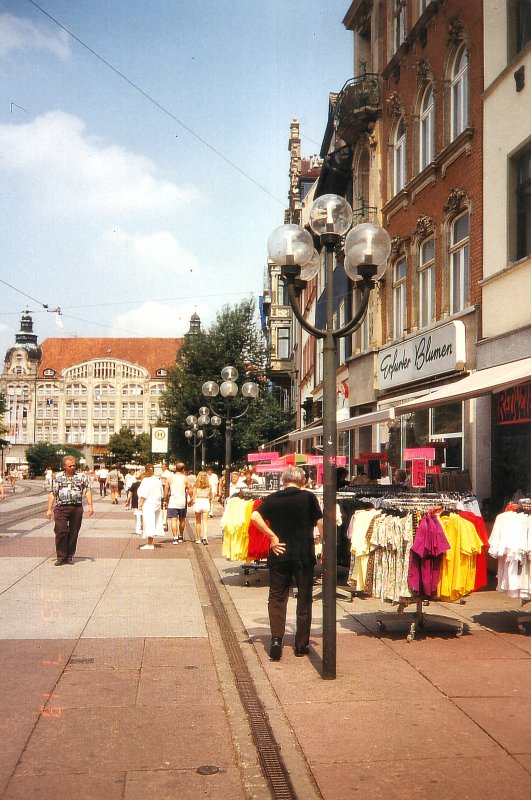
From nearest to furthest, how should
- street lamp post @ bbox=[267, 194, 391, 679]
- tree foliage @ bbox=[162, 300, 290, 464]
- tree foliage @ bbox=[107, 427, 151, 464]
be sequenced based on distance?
1. street lamp post @ bbox=[267, 194, 391, 679]
2. tree foliage @ bbox=[162, 300, 290, 464]
3. tree foliage @ bbox=[107, 427, 151, 464]

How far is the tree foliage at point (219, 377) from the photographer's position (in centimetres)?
4803

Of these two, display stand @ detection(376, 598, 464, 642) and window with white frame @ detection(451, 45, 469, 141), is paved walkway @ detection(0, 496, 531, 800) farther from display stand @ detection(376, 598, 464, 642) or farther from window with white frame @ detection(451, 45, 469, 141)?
window with white frame @ detection(451, 45, 469, 141)

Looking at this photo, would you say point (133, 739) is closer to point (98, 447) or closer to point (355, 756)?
point (355, 756)

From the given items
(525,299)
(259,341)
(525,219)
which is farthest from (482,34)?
(259,341)

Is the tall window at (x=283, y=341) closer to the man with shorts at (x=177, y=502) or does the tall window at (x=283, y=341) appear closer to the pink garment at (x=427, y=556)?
the man with shorts at (x=177, y=502)

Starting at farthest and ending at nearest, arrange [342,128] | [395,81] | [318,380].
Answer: [318,380] < [342,128] < [395,81]

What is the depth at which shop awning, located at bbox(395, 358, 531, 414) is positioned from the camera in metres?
10.9

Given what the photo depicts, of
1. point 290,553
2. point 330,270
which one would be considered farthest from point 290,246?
point 290,553

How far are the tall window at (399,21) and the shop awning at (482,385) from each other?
1128 centimetres

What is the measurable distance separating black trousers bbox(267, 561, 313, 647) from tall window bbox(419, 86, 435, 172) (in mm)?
13492

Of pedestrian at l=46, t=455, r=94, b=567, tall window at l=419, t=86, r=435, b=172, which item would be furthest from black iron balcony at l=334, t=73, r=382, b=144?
pedestrian at l=46, t=455, r=94, b=567

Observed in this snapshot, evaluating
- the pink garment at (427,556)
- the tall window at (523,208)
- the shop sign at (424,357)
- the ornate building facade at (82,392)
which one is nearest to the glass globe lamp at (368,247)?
the pink garment at (427,556)

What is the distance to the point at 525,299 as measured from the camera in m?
14.3

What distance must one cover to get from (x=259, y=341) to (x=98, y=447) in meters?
89.2
